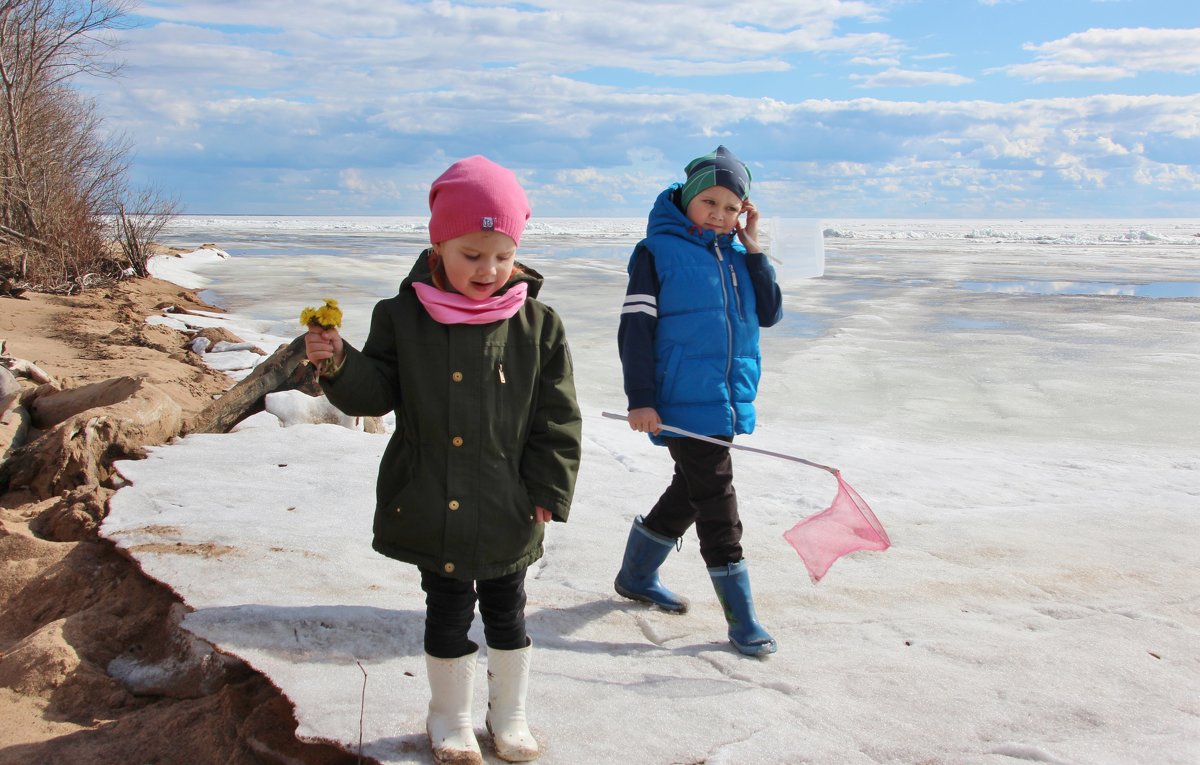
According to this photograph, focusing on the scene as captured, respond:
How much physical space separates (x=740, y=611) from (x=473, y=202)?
1.62 m

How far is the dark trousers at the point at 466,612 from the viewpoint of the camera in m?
2.32

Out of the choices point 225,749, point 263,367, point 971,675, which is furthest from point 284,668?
point 263,367

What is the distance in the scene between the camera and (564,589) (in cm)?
348

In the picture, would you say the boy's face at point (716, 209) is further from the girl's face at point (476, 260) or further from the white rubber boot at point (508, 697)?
the white rubber boot at point (508, 697)

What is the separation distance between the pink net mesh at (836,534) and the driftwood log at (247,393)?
10.8 ft

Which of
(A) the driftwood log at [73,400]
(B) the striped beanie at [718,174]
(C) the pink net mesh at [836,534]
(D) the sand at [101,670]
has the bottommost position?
(D) the sand at [101,670]

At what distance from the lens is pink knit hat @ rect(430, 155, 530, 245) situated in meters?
2.20

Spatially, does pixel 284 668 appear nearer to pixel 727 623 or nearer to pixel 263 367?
pixel 727 623

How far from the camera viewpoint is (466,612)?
2350mm

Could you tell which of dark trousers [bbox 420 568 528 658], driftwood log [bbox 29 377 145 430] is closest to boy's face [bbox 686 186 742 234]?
dark trousers [bbox 420 568 528 658]

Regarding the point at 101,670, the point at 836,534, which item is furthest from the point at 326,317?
the point at 836,534

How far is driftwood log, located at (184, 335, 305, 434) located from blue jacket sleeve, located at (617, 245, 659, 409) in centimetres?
281

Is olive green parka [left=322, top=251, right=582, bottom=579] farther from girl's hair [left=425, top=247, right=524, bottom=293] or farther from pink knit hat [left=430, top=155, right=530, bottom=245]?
pink knit hat [left=430, top=155, right=530, bottom=245]

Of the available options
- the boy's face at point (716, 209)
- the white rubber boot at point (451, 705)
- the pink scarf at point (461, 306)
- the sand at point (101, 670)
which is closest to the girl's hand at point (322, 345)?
the pink scarf at point (461, 306)
